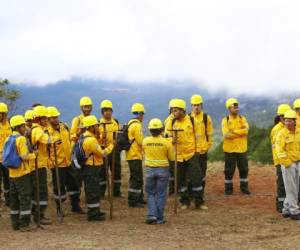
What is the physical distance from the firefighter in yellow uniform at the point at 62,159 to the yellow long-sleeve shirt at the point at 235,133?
12.9ft

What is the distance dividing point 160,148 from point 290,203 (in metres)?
2.78

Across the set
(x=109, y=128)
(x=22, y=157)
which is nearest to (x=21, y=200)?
(x=22, y=157)

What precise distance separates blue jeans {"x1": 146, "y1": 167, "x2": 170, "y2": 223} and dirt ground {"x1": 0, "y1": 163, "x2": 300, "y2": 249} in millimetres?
286

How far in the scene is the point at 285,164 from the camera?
1075 cm

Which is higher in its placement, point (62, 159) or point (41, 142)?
point (41, 142)

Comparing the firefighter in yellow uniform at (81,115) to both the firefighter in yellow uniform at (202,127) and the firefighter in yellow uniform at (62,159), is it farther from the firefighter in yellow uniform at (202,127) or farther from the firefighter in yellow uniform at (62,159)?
the firefighter in yellow uniform at (202,127)

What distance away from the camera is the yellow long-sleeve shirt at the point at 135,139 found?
12453 mm

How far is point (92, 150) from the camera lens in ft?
35.6

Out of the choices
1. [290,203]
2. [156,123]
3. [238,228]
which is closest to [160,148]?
[156,123]

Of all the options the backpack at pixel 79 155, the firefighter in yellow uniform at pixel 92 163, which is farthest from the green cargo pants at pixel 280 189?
the backpack at pixel 79 155

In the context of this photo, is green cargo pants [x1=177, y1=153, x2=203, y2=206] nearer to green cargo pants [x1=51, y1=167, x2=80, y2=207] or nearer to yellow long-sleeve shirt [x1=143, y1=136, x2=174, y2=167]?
yellow long-sleeve shirt [x1=143, y1=136, x2=174, y2=167]

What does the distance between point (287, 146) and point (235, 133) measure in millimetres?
2739

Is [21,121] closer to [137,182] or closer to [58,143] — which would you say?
[58,143]

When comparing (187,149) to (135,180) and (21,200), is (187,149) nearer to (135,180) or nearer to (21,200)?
(135,180)
